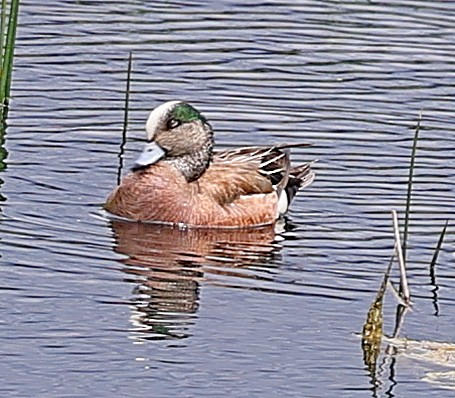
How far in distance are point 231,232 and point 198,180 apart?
→ 0.58m

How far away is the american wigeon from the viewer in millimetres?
14102

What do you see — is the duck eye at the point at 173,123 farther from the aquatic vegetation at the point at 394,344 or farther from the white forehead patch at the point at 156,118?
the aquatic vegetation at the point at 394,344

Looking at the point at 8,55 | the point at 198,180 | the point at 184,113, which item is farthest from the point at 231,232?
the point at 8,55

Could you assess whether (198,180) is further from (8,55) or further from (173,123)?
(8,55)

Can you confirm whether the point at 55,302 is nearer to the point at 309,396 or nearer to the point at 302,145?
the point at 309,396

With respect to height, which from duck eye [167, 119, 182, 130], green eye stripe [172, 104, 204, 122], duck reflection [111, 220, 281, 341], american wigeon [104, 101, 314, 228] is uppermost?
green eye stripe [172, 104, 204, 122]

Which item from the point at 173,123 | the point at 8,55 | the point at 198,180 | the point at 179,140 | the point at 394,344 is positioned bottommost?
the point at 394,344

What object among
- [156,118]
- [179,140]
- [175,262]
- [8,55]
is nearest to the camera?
[175,262]

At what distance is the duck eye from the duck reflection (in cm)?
81

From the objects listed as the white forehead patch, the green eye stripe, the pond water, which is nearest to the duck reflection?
the pond water

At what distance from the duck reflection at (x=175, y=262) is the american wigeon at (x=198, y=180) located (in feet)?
0.43

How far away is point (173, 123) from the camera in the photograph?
47.2 ft

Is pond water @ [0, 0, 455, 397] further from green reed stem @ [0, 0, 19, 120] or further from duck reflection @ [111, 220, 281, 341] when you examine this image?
green reed stem @ [0, 0, 19, 120]

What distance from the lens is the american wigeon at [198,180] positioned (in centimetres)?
1410
